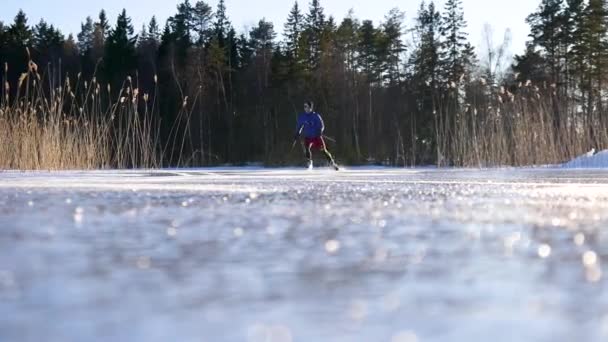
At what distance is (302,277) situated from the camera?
4.59 ft

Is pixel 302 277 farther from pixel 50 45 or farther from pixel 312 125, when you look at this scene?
pixel 50 45

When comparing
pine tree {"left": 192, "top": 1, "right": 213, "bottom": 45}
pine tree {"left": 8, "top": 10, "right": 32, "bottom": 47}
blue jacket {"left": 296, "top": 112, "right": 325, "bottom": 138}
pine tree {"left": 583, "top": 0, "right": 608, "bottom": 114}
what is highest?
pine tree {"left": 192, "top": 1, "right": 213, "bottom": 45}

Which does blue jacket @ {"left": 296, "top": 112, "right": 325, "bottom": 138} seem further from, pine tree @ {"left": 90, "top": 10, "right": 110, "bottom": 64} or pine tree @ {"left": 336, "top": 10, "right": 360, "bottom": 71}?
pine tree @ {"left": 90, "top": 10, "right": 110, "bottom": 64}

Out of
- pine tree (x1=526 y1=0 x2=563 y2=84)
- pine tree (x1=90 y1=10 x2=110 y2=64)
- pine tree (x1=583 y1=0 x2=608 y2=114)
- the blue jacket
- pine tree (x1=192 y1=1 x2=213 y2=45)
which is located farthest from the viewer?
pine tree (x1=192 y1=1 x2=213 y2=45)

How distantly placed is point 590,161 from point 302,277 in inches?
489

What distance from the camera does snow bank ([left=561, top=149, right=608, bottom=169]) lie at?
41.8 feet

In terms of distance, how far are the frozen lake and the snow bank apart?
1048 centimetres

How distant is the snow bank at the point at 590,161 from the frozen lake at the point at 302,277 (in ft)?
34.4

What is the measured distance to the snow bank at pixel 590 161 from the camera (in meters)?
12.7

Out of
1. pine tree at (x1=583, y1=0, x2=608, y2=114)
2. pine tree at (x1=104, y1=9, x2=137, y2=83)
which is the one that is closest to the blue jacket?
pine tree at (x1=583, y1=0, x2=608, y2=114)

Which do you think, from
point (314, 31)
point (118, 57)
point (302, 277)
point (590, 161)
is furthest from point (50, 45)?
point (302, 277)

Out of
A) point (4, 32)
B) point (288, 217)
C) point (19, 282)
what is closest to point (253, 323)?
point (19, 282)

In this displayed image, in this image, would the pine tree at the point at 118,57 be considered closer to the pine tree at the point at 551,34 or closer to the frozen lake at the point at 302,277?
the pine tree at the point at 551,34

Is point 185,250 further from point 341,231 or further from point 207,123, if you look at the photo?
point 207,123
